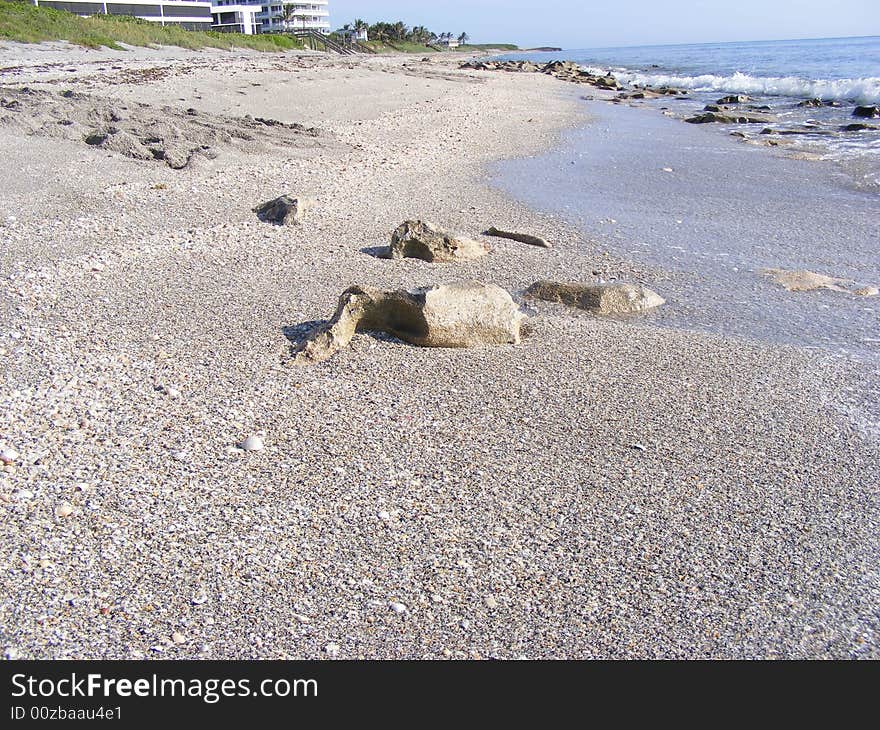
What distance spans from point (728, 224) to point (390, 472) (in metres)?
6.15

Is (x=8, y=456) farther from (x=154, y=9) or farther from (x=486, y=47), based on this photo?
(x=486, y=47)

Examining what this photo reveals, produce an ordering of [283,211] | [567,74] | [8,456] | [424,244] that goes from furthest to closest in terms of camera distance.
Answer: [567,74]
[283,211]
[424,244]
[8,456]

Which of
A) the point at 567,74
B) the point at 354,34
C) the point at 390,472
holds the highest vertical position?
the point at 354,34

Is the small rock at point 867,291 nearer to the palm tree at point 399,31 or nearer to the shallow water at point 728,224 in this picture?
the shallow water at point 728,224

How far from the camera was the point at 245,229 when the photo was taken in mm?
6984

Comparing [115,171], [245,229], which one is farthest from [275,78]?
[245,229]

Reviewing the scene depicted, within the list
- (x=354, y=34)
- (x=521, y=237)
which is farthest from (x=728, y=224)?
(x=354, y=34)

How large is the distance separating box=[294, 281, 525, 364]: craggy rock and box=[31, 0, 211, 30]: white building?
47978 mm

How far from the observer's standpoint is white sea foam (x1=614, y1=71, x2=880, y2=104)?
24750 mm

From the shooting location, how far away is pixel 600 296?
5473mm

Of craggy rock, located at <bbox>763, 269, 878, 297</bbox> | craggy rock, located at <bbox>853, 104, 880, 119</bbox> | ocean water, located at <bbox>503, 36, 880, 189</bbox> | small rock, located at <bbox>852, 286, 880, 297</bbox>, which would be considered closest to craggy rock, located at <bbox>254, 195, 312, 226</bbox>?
craggy rock, located at <bbox>763, 269, 878, 297</bbox>

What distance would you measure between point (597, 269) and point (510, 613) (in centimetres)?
440

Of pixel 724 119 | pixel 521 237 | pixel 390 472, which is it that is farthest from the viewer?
pixel 724 119

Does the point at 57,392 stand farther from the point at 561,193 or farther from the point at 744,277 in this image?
the point at 561,193
